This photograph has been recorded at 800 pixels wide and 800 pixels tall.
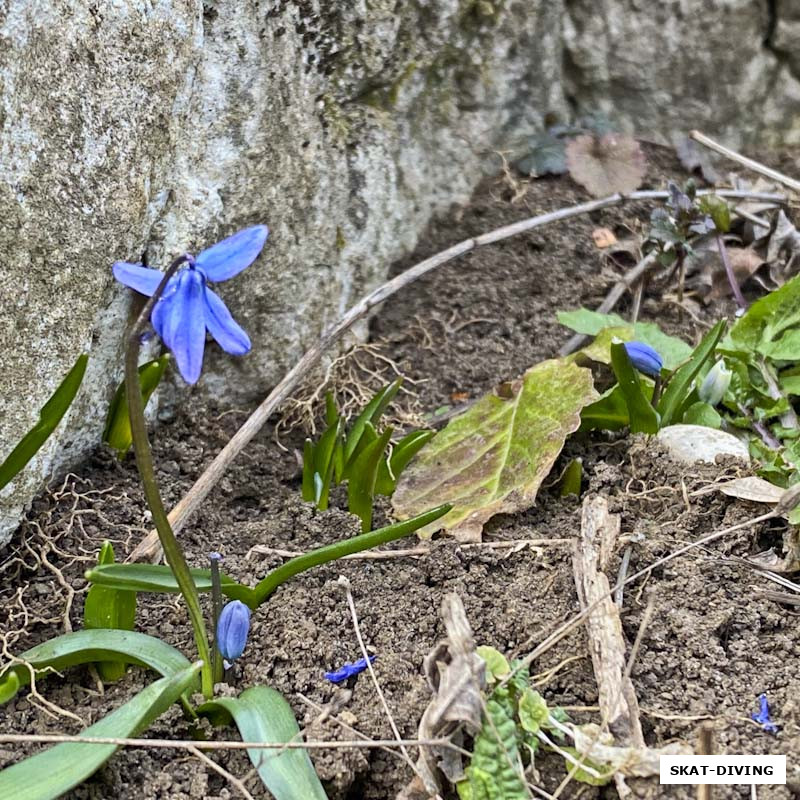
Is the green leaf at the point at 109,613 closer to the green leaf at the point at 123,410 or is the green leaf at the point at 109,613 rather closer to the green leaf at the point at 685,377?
the green leaf at the point at 123,410

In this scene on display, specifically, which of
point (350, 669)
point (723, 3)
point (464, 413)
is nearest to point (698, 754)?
point (350, 669)

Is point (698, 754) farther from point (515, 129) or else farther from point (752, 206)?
point (515, 129)

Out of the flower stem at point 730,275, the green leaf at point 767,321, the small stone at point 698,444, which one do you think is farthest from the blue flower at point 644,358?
the flower stem at point 730,275

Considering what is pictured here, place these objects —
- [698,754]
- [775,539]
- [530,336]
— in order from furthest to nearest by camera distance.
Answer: [530,336] → [775,539] → [698,754]

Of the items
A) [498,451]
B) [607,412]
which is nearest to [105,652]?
[498,451]

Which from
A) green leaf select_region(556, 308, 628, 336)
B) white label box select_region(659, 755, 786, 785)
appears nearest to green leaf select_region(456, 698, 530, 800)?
white label box select_region(659, 755, 786, 785)
